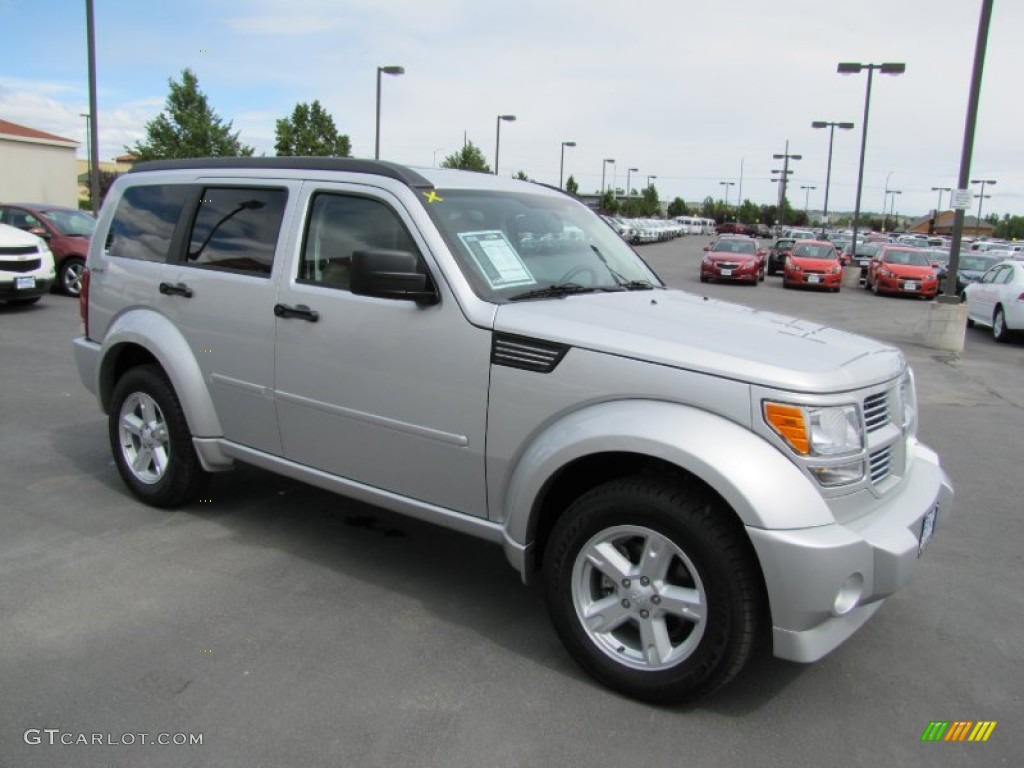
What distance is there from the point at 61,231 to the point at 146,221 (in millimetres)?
12168

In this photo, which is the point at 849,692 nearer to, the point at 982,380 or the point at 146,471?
the point at 146,471

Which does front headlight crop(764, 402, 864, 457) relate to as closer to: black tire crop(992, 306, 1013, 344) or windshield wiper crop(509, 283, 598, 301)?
windshield wiper crop(509, 283, 598, 301)

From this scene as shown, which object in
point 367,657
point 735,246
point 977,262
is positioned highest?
point 735,246

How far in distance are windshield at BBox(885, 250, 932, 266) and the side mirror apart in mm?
24768

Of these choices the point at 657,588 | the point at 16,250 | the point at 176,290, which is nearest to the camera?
the point at 657,588

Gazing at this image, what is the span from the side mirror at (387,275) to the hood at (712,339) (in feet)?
1.22

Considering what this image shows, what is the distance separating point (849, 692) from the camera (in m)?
3.22

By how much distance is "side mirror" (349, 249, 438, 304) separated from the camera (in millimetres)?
3334

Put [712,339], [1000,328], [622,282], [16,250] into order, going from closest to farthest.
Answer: [712,339]
[622,282]
[16,250]
[1000,328]

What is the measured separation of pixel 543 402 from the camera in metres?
3.21

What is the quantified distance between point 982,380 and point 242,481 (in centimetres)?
971

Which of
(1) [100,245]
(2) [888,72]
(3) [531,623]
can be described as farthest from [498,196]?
(2) [888,72]

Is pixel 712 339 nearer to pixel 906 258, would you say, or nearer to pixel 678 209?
pixel 906 258

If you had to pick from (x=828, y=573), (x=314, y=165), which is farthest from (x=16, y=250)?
(x=828, y=573)
